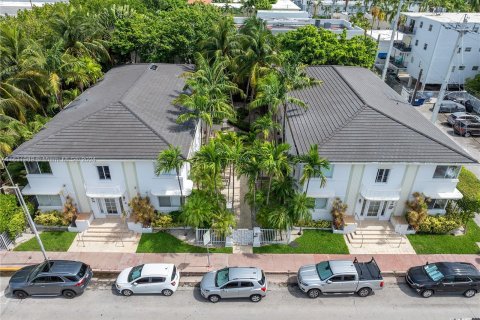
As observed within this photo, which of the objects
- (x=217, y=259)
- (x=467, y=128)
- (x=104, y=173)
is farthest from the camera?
(x=467, y=128)

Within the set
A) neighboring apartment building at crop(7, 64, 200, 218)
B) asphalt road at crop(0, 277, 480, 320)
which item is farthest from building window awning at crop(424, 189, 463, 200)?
neighboring apartment building at crop(7, 64, 200, 218)

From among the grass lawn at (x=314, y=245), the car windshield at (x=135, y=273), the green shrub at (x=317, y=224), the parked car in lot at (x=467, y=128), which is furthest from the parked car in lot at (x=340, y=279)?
the parked car in lot at (x=467, y=128)

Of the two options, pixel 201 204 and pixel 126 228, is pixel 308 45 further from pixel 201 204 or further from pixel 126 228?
pixel 126 228

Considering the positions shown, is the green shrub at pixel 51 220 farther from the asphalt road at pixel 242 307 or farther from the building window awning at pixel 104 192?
the asphalt road at pixel 242 307

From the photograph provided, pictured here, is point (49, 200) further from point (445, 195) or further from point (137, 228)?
point (445, 195)

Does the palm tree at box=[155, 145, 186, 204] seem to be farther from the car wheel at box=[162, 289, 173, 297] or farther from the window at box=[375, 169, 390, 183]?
the window at box=[375, 169, 390, 183]

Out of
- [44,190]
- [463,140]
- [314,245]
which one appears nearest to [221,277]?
[314,245]
